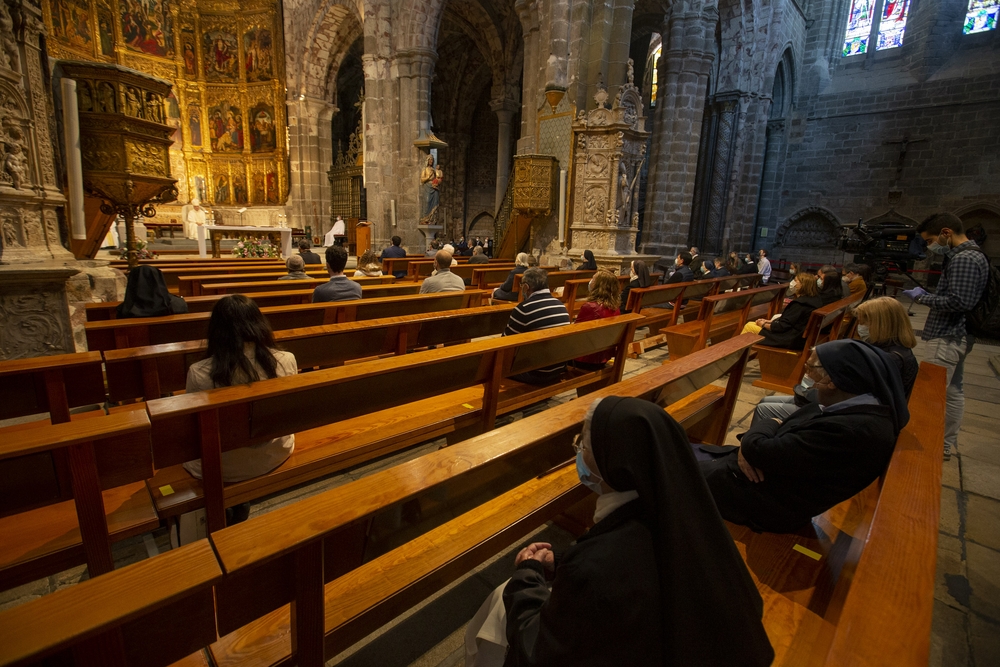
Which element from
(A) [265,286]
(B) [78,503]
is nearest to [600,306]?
(B) [78,503]

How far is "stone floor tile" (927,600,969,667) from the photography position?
184 centimetres

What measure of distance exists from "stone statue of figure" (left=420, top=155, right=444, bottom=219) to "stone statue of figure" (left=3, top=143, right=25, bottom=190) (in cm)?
916

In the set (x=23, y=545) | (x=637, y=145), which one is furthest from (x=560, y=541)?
(x=637, y=145)

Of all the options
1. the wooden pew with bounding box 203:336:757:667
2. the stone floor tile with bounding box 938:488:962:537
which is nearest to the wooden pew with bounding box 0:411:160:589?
the wooden pew with bounding box 203:336:757:667

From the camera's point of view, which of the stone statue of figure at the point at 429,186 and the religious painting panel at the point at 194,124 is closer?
the stone statue of figure at the point at 429,186

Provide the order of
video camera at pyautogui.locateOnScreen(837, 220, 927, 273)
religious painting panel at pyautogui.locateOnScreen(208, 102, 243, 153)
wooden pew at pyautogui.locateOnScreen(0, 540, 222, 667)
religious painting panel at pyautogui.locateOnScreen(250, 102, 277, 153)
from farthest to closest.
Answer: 1. religious painting panel at pyautogui.locateOnScreen(208, 102, 243, 153)
2. religious painting panel at pyautogui.locateOnScreen(250, 102, 277, 153)
3. video camera at pyautogui.locateOnScreen(837, 220, 927, 273)
4. wooden pew at pyautogui.locateOnScreen(0, 540, 222, 667)

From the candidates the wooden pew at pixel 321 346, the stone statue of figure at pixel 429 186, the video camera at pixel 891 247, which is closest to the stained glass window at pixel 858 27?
the video camera at pixel 891 247

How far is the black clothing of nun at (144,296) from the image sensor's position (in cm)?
326

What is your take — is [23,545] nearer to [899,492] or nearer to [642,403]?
[642,403]

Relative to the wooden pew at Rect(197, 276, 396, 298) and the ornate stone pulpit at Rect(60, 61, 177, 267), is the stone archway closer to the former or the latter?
the wooden pew at Rect(197, 276, 396, 298)

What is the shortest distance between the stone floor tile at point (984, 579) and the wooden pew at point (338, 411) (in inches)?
90.0

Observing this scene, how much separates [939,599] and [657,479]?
234 cm

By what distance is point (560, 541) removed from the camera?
2297 mm

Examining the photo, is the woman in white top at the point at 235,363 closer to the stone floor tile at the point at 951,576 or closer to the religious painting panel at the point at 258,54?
the stone floor tile at the point at 951,576
